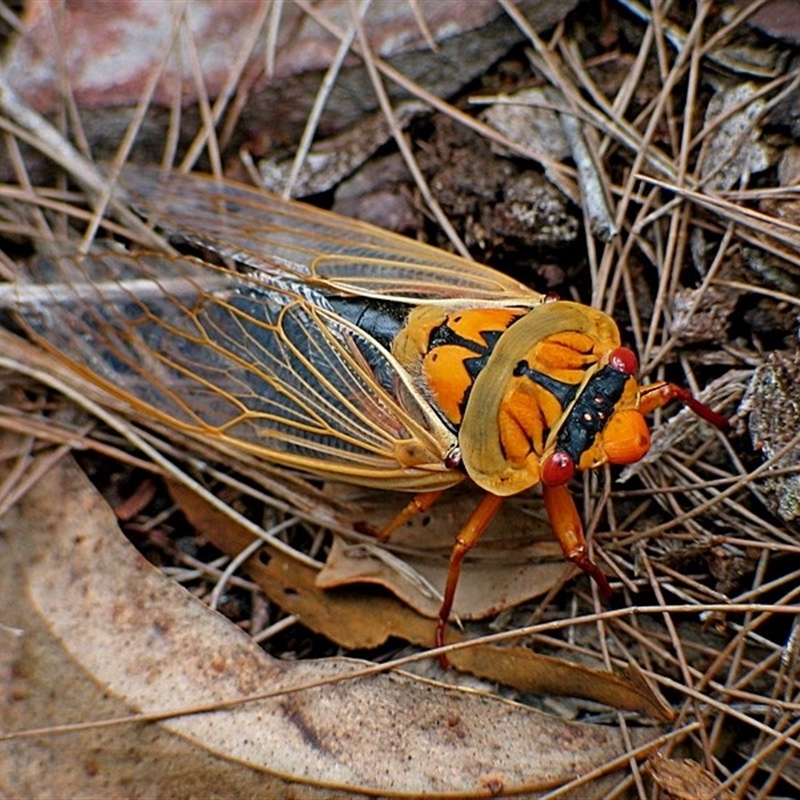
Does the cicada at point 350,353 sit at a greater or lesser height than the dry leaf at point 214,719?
greater

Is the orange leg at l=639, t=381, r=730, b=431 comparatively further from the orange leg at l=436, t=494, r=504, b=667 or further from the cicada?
the orange leg at l=436, t=494, r=504, b=667

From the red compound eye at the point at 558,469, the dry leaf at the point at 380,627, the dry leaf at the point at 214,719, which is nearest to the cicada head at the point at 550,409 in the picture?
the red compound eye at the point at 558,469

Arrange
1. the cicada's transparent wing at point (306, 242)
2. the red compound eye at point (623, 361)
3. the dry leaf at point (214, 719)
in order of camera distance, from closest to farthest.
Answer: the dry leaf at point (214, 719) → the red compound eye at point (623, 361) → the cicada's transparent wing at point (306, 242)

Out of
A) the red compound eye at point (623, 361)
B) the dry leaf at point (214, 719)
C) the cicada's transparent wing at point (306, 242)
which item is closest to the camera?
the dry leaf at point (214, 719)

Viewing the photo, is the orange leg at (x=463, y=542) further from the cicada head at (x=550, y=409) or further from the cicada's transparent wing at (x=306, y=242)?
the cicada's transparent wing at (x=306, y=242)

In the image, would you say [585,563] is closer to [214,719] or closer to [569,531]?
[569,531]

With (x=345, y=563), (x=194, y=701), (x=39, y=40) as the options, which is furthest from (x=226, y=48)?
(x=194, y=701)

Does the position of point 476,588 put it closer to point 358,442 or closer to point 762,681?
point 358,442
